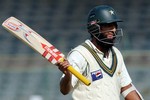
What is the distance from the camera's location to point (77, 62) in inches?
158

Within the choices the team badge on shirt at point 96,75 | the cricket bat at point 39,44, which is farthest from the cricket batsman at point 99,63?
the cricket bat at point 39,44

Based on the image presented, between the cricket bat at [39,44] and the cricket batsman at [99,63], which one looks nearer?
the cricket bat at [39,44]

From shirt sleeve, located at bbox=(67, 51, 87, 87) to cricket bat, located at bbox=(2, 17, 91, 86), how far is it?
118 millimetres

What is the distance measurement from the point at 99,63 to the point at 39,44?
1.35ft

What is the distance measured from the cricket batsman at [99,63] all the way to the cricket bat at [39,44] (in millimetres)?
103

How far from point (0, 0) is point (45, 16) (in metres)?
0.74

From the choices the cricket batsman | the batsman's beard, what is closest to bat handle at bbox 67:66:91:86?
the cricket batsman

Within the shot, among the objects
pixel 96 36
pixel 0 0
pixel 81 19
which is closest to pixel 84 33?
pixel 81 19

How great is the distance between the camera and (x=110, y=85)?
13.6 ft

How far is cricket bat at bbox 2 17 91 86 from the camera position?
12.4 ft

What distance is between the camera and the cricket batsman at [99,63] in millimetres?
4055

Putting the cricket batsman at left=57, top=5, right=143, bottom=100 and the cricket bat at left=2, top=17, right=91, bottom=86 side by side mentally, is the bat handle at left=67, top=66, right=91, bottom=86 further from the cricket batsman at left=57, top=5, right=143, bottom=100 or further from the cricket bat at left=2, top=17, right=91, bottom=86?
the cricket batsman at left=57, top=5, right=143, bottom=100

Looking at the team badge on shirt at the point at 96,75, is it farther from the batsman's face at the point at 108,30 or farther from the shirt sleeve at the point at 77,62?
the batsman's face at the point at 108,30

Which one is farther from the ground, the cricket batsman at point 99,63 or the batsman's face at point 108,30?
the batsman's face at point 108,30
